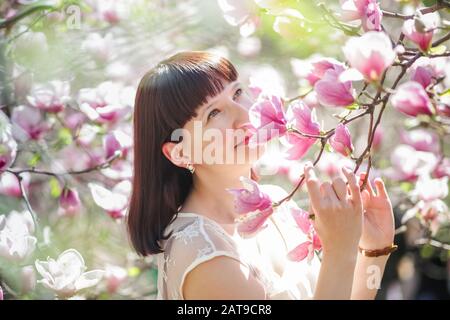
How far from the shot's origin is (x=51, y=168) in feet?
5.79

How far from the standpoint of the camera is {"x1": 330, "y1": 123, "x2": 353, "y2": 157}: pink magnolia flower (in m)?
0.92

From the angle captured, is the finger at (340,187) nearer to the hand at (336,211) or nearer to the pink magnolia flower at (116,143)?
the hand at (336,211)

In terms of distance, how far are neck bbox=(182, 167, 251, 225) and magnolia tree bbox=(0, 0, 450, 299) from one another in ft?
0.39

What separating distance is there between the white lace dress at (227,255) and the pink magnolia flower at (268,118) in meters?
0.16

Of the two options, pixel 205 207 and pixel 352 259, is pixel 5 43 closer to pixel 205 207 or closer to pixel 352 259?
pixel 205 207

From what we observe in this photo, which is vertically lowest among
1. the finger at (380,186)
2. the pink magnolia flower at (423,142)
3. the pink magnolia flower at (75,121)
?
the pink magnolia flower at (423,142)

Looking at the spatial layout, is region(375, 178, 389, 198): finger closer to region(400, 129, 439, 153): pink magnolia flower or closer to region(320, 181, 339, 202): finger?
region(320, 181, 339, 202): finger

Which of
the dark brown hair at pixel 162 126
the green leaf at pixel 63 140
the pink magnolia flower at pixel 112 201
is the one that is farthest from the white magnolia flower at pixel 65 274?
the green leaf at pixel 63 140

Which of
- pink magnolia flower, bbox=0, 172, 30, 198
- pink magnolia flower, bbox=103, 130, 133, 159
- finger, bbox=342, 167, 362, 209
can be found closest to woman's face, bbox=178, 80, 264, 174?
finger, bbox=342, 167, 362, 209

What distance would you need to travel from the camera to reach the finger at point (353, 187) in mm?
943

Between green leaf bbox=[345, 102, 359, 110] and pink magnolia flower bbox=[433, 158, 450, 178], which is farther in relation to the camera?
pink magnolia flower bbox=[433, 158, 450, 178]

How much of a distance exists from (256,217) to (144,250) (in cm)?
33

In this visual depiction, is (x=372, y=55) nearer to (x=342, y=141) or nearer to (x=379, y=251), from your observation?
(x=342, y=141)

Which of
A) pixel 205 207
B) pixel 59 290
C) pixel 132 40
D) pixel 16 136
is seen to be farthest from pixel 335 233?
pixel 132 40
